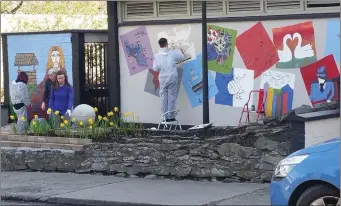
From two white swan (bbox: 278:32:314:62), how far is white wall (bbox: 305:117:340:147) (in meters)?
2.57

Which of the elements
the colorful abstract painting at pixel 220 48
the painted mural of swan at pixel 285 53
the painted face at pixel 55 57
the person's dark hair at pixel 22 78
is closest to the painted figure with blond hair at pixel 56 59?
the painted face at pixel 55 57

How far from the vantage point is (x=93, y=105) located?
1694 cm

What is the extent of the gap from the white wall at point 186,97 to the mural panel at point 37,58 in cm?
151

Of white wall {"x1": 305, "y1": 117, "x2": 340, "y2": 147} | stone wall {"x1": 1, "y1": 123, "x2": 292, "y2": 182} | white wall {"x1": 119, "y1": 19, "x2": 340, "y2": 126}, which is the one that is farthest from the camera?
white wall {"x1": 119, "y1": 19, "x2": 340, "y2": 126}

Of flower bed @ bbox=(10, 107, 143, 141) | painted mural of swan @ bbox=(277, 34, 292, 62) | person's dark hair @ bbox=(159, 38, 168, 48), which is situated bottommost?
flower bed @ bbox=(10, 107, 143, 141)

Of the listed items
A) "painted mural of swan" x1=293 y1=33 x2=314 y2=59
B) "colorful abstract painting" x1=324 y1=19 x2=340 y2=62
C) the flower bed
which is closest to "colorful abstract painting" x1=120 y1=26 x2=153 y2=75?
the flower bed

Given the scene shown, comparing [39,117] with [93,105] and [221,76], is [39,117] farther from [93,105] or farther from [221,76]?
[221,76]

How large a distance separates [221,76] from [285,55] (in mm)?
1433

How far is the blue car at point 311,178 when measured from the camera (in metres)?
7.45

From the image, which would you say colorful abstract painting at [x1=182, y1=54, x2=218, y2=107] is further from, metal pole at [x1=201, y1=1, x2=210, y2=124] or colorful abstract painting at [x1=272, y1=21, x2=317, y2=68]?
colorful abstract painting at [x1=272, y1=21, x2=317, y2=68]

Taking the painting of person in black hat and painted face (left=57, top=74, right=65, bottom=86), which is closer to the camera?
the painting of person in black hat

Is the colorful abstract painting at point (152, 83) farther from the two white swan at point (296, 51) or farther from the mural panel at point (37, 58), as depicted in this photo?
the two white swan at point (296, 51)

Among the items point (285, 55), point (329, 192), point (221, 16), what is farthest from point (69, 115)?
point (329, 192)

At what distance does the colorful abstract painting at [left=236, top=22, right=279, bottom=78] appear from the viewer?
14.1 metres
